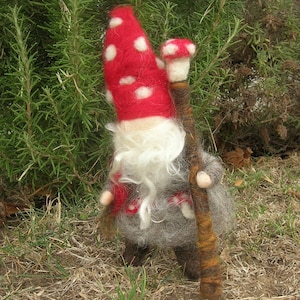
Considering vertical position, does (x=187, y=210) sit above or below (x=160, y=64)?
below

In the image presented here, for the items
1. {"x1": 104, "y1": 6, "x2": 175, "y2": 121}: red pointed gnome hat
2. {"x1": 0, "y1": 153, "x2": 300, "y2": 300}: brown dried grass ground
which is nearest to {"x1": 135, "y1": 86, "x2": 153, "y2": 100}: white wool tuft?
{"x1": 104, "y1": 6, "x2": 175, "y2": 121}: red pointed gnome hat

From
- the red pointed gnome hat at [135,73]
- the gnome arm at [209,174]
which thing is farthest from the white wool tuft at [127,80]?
the gnome arm at [209,174]

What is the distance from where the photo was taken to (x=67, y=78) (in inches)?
71.6

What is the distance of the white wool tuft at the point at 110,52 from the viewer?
144 cm

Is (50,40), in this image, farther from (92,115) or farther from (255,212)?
(255,212)

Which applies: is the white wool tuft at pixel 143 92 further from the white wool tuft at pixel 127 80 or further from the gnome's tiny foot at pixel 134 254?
the gnome's tiny foot at pixel 134 254

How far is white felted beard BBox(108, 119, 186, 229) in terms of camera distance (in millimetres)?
1437

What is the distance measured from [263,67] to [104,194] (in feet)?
3.96

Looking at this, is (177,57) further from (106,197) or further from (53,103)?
(53,103)

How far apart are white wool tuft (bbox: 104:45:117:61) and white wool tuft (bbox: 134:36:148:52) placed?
54 millimetres

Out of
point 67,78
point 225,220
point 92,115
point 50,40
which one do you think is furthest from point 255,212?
point 50,40

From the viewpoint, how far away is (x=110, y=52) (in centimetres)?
145

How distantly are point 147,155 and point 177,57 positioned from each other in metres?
0.26

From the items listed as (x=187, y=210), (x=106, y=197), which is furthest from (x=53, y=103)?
(x=187, y=210)
